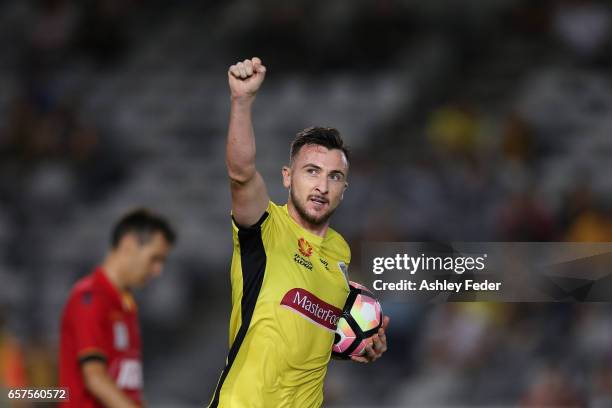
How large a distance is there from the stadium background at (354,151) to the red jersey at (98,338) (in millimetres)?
1844

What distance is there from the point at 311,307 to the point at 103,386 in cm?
164

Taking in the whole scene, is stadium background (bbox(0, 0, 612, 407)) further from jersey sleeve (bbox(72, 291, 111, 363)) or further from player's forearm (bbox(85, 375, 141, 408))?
player's forearm (bbox(85, 375, 141, 408))

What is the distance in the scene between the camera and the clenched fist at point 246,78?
290 cm

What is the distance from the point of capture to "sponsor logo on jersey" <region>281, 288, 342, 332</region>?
10.4 feet

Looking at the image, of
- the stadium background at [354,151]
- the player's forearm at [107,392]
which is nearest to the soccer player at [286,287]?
the player's forearm at [107,392]

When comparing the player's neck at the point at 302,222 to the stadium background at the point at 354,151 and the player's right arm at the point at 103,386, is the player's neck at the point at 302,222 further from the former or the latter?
the stadium background at the point at 354,151

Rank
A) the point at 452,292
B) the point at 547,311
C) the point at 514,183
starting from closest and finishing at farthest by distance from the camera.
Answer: the point at 452,292, the point at 547,311, the point at 514,183

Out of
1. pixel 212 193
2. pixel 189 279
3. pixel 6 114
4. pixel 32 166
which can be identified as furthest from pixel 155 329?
pixel 6 114

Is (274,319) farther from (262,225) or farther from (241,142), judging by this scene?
(241,142)

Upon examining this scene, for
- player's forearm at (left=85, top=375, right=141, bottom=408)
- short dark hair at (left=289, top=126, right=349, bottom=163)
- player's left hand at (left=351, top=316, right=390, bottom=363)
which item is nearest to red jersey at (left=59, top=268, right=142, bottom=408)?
player's forearm at (left=85, top=375, right=141, bottom=408)

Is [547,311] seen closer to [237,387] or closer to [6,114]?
[237,387]

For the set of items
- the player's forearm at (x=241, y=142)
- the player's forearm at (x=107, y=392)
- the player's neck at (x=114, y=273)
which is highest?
the player's neck at (x=114, y=273)

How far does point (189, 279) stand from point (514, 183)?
285cm

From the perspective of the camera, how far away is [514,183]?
26.8 ft
